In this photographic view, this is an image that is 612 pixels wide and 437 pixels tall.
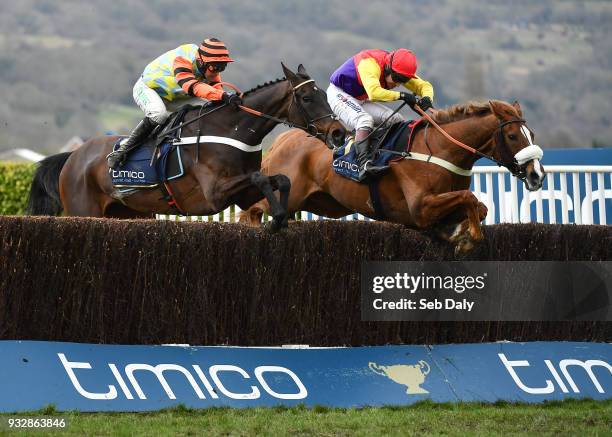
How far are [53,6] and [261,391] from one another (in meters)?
31.5

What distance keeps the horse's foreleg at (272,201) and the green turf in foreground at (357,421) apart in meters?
1.36

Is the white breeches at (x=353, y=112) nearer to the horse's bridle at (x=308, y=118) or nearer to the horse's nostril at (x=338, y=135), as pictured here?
the horse's bridle at (x=308, y=118)

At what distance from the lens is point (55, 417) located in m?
6.25

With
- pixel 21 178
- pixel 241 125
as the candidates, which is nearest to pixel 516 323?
pixel 241 125

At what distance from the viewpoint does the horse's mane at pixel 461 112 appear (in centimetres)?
837

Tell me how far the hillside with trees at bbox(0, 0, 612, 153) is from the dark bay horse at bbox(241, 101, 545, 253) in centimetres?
2026

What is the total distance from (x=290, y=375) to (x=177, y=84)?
3423 millimetres

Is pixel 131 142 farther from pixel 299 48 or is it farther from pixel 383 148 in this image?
pixel 299 48

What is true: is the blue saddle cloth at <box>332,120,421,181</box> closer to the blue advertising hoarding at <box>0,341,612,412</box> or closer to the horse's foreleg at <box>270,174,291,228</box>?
the horse's foreleg at <box>270,174,291,228</box>

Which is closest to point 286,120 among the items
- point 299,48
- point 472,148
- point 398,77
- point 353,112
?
point 353,112

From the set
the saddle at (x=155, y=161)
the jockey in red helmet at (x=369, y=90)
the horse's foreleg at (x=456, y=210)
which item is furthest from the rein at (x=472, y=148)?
the saddle at (x=155, y=161)

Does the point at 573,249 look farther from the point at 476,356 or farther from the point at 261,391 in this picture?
the point at 261,391

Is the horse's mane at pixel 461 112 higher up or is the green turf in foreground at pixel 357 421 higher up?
the horse's mane at pixel 461 112

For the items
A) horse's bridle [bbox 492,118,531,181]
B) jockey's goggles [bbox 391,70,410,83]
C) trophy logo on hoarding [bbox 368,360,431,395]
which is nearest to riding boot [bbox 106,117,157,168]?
jockey's goggles [bbox 391,70,410,83]
